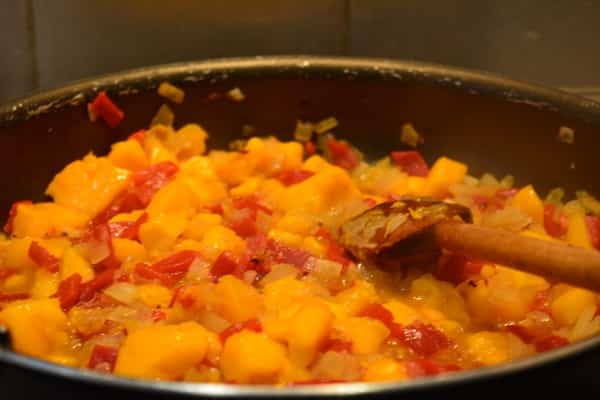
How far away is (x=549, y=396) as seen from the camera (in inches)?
33.7

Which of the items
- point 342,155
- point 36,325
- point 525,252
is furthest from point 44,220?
point 525,252

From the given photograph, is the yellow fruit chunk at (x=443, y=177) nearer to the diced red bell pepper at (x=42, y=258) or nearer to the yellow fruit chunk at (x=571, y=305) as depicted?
the yellow fruit chunk at (x=571, y=305)

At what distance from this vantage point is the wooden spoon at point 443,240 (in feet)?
3.71

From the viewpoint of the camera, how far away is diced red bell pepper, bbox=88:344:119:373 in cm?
112

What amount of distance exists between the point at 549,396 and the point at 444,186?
80 cm

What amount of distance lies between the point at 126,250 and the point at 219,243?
162 mm

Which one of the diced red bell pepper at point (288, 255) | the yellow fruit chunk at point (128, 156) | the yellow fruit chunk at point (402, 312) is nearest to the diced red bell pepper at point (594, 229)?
the yellow fruit chunk at point (402, 312)

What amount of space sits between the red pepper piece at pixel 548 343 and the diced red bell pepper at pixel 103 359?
632mm

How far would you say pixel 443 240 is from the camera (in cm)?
132

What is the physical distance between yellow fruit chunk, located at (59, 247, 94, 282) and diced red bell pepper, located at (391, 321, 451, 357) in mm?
518

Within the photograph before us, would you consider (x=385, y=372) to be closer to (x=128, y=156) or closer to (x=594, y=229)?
(x=594, y=229)

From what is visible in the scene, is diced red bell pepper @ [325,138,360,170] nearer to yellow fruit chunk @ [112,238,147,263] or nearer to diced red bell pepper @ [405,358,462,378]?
yellow fruit chunk @ [112,238,147,263]

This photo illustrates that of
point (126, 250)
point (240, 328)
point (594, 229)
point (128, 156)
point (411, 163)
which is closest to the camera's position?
point (240, 328)

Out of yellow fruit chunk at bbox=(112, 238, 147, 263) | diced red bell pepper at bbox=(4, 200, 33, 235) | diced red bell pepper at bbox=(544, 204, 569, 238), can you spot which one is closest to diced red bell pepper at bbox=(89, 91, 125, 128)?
diced red bell pepper at bbox=(4, 200, 33, 235)
